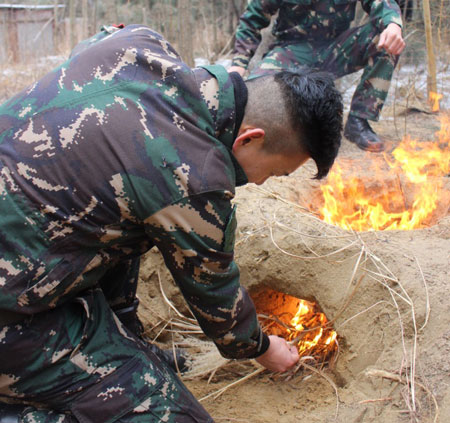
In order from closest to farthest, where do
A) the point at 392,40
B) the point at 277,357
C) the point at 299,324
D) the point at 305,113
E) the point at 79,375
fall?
the point at 305,113
the point at 79,375
the point at 277,357
the point at 299,324
the point at 392,40

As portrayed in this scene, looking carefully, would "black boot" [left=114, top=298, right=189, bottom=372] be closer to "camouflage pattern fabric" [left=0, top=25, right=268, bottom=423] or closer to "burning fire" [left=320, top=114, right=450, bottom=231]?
"camouflage pattern fabric" [left=0, top=25, right=268, bottom=423]

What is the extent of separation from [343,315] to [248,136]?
1269mm

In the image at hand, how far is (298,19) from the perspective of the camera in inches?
185

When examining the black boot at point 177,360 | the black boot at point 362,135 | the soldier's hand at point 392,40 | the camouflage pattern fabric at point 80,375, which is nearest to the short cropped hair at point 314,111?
the camouflage pattern fabric at point 80,375

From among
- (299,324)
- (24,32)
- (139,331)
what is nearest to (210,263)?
(139,331)

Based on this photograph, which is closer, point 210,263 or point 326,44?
point 210,263

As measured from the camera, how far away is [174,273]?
168 centimetres

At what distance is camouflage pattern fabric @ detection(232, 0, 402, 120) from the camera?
4449 millimetres

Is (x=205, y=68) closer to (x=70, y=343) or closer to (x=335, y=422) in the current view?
(x=70, y=343)

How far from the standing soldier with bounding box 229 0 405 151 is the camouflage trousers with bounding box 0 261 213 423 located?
309 cm

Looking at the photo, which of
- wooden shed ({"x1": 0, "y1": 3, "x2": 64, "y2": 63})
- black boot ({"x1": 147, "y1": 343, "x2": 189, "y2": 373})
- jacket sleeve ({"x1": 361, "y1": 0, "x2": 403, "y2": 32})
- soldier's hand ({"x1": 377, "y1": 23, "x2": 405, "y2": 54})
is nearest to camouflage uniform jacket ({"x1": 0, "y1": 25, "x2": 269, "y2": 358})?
black boot ({"x1": 147, "y1": 343, "x2": 189, "y2": 373})

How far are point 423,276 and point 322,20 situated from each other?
294 centimetres

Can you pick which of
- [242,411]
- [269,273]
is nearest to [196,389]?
[242,411]

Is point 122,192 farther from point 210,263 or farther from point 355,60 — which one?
point 355,60
